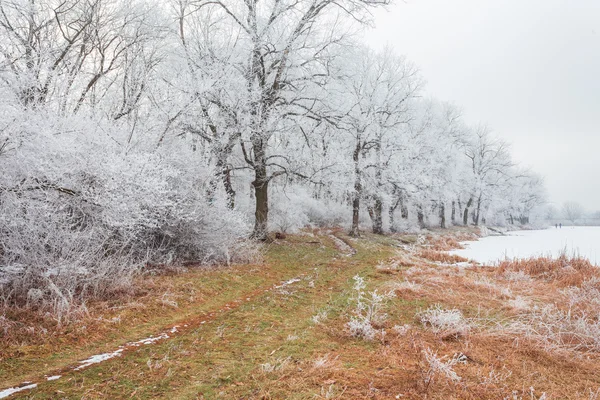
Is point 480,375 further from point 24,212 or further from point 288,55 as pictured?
point 288,55

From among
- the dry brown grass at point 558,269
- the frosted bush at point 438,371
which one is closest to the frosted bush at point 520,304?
the dry brown grass at point 558,269

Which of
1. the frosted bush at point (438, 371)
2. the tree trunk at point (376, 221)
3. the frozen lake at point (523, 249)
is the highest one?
the tree trunk at point (376, 221)

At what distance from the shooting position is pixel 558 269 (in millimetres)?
10773

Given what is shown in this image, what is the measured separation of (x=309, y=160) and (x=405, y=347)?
12.6 meters

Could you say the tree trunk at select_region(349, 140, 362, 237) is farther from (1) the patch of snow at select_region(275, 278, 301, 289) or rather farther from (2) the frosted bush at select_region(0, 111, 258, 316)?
(2) the frosted bush at select_region(0, 111, 258, 316)

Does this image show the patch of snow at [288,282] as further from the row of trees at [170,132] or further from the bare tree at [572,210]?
the bare tree at [572,210]

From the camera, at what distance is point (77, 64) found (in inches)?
557

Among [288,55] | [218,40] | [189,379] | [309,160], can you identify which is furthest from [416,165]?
[189,379]

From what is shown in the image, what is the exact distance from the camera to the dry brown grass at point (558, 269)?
9719 mm

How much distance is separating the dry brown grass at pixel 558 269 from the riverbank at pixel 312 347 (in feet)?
4.02

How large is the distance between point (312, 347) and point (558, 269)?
30.5 feet

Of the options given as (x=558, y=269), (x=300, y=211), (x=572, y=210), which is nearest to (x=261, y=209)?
(x=300, y=211)

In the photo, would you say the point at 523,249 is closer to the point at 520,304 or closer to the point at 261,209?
the point at 261,209

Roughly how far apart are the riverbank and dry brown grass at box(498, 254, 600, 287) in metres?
1.22
